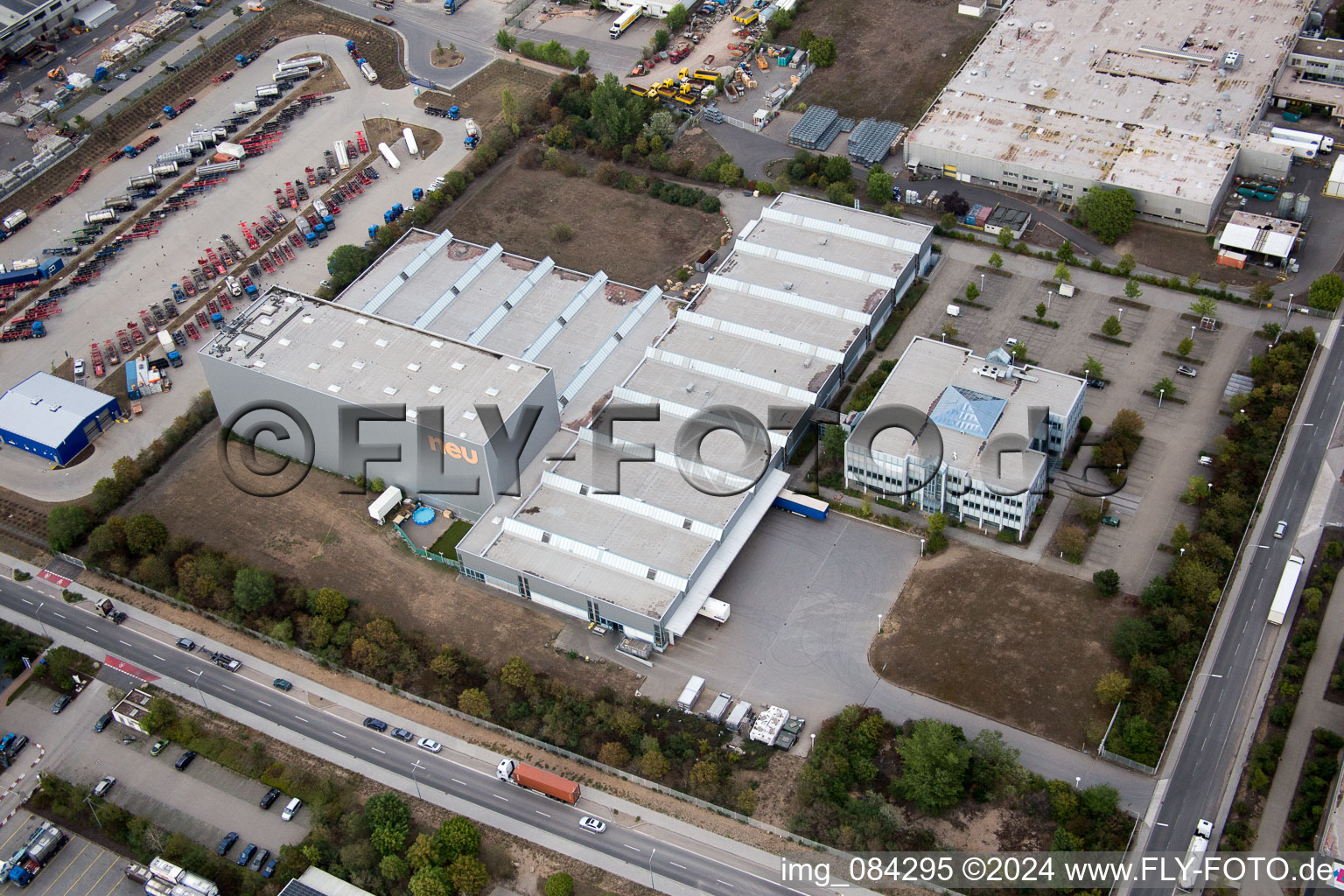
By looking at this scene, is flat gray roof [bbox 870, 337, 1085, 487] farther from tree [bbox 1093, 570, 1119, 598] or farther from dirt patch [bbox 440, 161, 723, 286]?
dirt patch [bbox 440, 161, 723, 286]

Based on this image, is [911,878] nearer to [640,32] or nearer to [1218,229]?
[1218,229]

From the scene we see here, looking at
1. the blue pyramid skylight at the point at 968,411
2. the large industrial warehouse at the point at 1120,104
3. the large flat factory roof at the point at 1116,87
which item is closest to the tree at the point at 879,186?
the large industrial warehouse at the point at 1120,104

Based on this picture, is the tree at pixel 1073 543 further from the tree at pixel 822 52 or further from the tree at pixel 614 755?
the tree at pixel 822 52

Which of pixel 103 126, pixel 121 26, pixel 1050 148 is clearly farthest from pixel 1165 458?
pixel 121 26

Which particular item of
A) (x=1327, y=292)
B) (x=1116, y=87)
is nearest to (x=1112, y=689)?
(x=1327, y=292)

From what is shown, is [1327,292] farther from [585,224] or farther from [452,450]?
[452,450]
